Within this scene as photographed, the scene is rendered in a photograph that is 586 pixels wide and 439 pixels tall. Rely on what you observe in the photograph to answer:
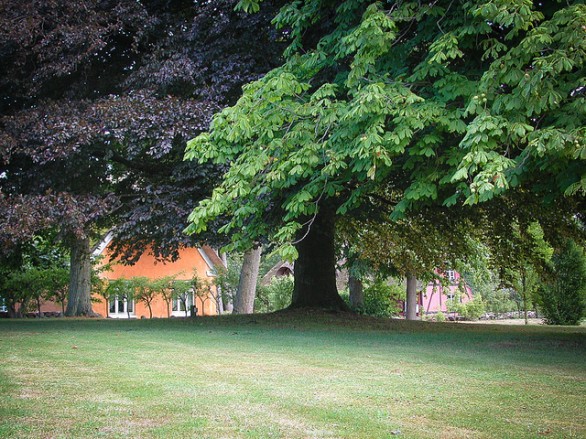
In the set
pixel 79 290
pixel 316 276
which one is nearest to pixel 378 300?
pixel 316 276

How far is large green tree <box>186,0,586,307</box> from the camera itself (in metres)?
8.45

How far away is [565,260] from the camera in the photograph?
24.7 metres

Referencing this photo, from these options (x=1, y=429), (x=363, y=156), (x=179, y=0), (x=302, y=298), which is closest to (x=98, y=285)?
(x=302, y=298)

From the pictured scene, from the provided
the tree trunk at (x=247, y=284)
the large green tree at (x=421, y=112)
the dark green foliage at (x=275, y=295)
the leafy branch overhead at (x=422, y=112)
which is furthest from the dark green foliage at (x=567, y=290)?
the large green tree at (x=421, y=112)

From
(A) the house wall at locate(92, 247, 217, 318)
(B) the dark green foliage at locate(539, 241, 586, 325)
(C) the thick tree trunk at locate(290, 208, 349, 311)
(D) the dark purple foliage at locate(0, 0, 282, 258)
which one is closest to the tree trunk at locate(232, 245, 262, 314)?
(A) the house wall at locate(92, 247, 217, 318)

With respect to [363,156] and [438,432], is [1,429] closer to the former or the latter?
[438,432]

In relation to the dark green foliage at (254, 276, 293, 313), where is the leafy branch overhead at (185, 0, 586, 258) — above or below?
above

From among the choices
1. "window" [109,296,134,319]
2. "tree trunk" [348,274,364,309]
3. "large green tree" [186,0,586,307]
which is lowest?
"window" [109,296,134,319]

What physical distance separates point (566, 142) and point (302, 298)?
1333 centimetres

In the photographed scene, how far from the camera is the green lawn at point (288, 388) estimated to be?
578cm

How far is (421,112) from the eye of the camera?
364 inches

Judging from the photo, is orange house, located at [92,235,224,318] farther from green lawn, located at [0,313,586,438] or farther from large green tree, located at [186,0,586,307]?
large green tree, located at [186,0,586,307]

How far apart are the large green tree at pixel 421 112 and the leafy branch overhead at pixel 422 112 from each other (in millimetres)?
23

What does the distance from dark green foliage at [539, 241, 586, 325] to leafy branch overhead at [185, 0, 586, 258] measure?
1407 centimetres
